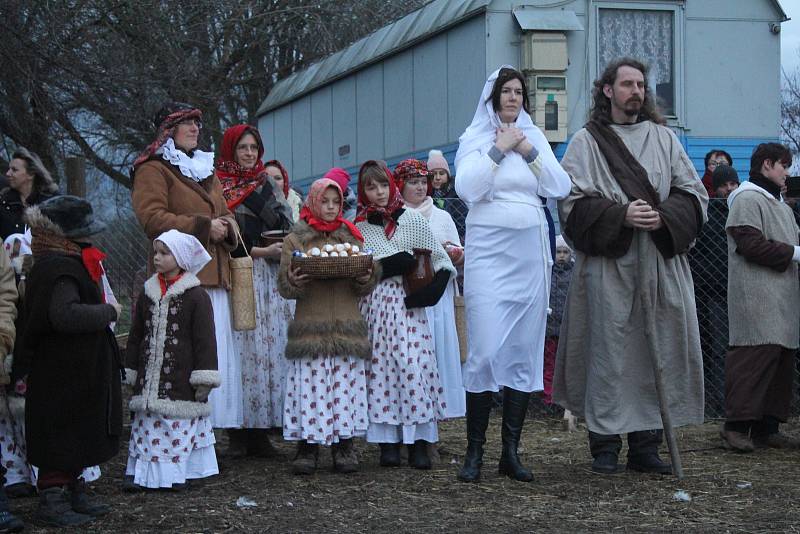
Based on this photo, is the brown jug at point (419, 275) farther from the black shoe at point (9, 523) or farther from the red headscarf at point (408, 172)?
the black shoe at point (9, 523)

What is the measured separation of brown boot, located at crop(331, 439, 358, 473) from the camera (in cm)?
655

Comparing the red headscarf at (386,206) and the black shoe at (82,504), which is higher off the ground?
the red headscarf at (386,206)

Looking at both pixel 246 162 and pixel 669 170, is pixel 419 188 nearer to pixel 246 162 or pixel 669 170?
pixel 246 162

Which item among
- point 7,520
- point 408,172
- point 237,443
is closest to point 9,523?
point 7,520

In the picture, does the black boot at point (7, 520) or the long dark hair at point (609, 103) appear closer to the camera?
the black boot at point (7, 520)

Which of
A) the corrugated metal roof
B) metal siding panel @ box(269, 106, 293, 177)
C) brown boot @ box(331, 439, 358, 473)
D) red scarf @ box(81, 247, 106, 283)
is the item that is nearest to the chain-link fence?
brown boot @ box(331, 439, 358, 473)

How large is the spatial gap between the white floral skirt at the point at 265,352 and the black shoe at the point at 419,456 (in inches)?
34.9

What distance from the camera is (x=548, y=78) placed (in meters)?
14.1

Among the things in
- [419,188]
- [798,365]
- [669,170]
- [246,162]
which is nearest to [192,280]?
[246,162]

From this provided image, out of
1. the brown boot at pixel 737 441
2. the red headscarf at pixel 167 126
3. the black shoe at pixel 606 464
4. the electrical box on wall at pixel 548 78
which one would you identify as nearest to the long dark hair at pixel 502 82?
the red headscarf at pixel 167 126

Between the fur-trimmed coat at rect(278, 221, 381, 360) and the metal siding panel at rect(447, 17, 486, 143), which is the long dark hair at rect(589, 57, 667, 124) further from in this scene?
the metal siding panel at rect(447, 17, 486, 143)

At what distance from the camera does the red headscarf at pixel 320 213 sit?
21.9 feet

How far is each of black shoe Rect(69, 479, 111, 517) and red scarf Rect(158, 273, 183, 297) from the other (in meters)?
1.14

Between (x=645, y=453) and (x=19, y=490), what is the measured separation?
3.28 meters
